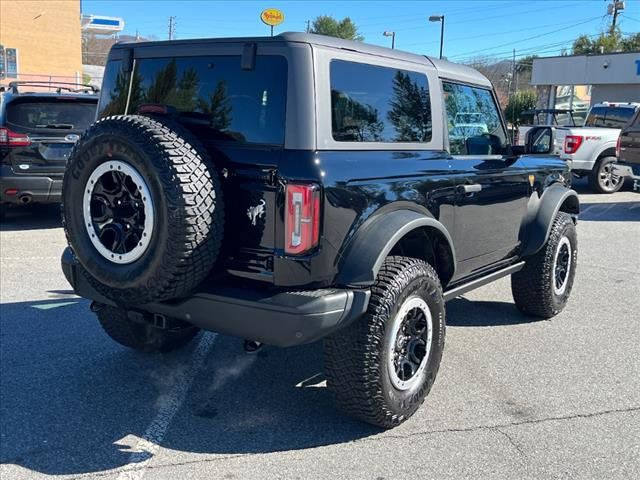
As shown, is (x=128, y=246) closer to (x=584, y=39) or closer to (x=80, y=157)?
(x=80, y=157)

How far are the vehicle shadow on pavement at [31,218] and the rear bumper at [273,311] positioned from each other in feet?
21.5

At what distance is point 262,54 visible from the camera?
318 centimetres

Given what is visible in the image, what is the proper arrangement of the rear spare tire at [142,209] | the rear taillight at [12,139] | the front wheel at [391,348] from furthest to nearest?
the rear taillight at [12,139] → the front wheel at [391,348] → the rear spare tire at [142,209]

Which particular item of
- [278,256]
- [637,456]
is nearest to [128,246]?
[278,256]

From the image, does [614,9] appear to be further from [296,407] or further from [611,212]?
[296,407]

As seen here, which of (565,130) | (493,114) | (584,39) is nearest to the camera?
(493,114)

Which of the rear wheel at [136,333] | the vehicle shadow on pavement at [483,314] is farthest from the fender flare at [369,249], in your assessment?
the vehicle shadow on pavement at [483,314]

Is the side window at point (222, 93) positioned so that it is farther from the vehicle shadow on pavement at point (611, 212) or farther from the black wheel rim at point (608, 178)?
the black wheel rim at point (608, 178)

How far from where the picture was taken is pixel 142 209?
10.00 feet

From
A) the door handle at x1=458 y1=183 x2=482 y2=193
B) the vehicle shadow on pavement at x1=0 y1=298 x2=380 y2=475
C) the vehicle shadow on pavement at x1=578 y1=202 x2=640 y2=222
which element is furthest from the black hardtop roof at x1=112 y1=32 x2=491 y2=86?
the vehicle shadow on pavement at x1=578 y1=202 x2=640 y2=222

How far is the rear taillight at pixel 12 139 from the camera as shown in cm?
798

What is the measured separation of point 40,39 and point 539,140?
142ft

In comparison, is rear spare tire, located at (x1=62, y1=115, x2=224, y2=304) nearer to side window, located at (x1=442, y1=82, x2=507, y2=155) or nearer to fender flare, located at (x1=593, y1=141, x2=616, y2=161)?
side window, located at (x1=442, y1=82, x2=507, y2=155)

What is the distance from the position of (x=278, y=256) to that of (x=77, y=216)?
1074 millimetres
